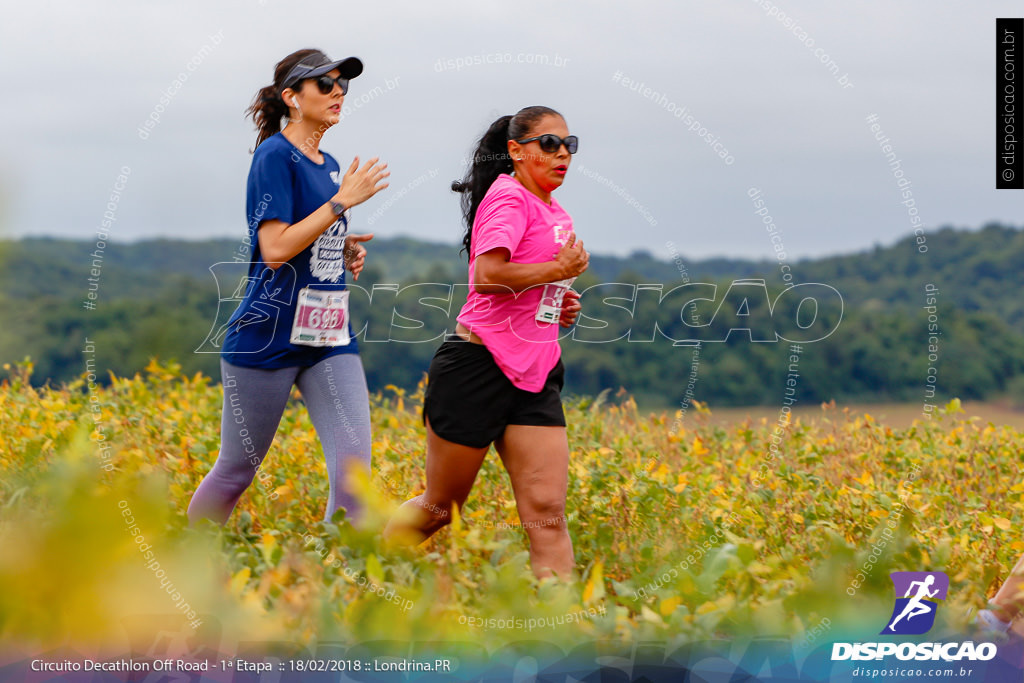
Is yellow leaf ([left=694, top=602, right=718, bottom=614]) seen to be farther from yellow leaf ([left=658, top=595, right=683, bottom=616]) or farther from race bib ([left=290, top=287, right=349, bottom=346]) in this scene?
race bib ([left=290, top=287, right=349, bottom=346])

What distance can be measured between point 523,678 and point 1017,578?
180cm

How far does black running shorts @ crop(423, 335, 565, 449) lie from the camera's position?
353 centimetres

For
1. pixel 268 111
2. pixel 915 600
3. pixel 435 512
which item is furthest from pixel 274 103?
pixel 915 600

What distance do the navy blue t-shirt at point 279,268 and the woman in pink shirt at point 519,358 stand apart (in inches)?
21.5

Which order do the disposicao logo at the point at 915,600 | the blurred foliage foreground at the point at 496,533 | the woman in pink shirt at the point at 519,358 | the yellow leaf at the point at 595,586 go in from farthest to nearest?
the woman in pink shirt at the point at 519,358
the disposicao logo at the point at 915,600
the yellow leaf at the point at 595,586
the blurred foliage foreground at the point at 496,533

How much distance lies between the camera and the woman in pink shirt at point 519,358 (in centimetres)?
347

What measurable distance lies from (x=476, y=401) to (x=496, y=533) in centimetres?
80

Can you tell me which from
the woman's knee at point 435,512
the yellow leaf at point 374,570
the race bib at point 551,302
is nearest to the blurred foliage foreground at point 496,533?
the yellow leaf at point 374,570

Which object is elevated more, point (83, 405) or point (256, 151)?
point (256, 151)

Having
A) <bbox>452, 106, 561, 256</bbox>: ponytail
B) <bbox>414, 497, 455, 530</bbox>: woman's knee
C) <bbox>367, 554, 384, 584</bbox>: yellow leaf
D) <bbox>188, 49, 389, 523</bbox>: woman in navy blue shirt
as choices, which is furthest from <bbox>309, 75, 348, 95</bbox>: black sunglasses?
<bbox>367, 554, 384, 584</bbox>: yellow leaf

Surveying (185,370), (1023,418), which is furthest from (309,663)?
(1023,418)

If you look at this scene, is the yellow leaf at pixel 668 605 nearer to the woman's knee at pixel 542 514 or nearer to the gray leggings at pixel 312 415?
the woman's knee at pixel 542 514

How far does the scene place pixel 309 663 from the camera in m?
2.20

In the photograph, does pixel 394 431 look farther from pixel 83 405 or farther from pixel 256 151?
pixel 256 151
